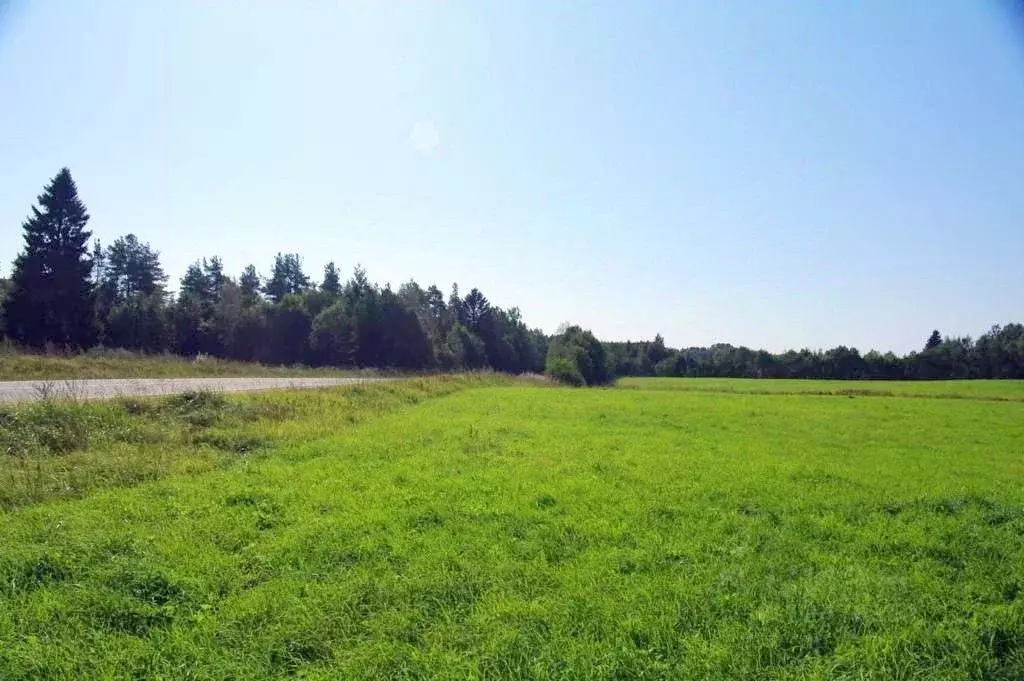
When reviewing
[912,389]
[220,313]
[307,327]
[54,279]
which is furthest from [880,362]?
[54,279]

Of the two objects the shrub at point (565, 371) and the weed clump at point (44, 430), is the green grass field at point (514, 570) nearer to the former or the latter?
the weed clump at point (44, 430)

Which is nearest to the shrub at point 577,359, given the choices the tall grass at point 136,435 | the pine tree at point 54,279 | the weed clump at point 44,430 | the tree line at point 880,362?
the tree line at point 880,362

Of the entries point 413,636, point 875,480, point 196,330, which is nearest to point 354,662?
point 413,636

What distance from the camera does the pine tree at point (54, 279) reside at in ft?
121

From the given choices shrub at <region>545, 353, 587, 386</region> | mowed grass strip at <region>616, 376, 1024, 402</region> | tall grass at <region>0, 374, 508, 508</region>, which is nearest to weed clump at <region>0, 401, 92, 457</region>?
tall grass at <region>0, 374, 508, 508</region>

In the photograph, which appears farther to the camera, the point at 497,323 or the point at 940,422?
the point at 497,323

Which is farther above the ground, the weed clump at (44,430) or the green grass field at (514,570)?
the weed clump at (44,430)

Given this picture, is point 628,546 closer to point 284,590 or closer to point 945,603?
point 945,603

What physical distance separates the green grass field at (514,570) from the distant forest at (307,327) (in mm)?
26836

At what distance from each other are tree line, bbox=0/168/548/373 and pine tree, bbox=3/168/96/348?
0.07 meters

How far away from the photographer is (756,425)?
18109 millimetres

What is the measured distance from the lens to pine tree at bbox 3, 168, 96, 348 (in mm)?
36750

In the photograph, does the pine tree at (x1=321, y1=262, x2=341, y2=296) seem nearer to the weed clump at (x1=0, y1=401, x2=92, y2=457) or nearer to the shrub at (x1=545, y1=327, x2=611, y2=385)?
the shrub at (x1=545, y1=327, x2=611, y2=385)

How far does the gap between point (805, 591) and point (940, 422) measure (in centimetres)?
1989
